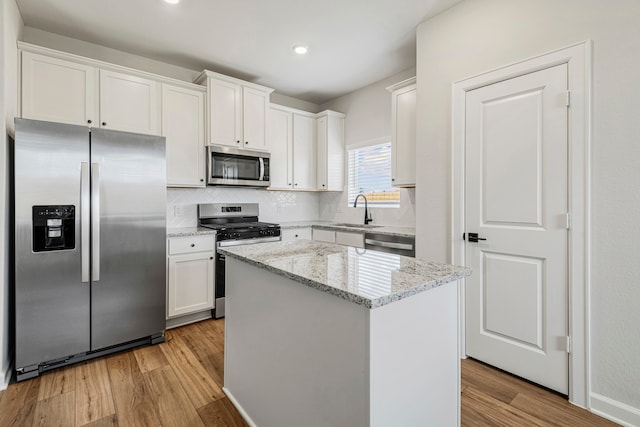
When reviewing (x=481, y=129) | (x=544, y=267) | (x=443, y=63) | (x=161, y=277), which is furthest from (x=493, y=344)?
(x=161, y=277)

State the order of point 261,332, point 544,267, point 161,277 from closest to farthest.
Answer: point 261,332 → point 544,267 → point 161,277

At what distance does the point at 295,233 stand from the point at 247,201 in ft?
2.53

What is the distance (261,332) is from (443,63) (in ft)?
7.81

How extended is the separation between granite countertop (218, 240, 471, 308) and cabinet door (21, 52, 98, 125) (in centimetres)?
205

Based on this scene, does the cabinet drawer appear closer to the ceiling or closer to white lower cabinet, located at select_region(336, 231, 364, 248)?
white lower cabinet, located at select_region(336, 231, 364, 248)

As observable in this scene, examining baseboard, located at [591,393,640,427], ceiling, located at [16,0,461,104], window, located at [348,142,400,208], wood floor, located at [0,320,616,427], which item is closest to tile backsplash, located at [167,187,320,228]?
window, located at [348,142,400,208]

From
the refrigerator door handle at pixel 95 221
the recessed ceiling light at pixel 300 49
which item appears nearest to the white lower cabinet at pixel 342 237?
the recessed ceiling light at pixel 300 49

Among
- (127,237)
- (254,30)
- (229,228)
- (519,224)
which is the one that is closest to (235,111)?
(254,30)

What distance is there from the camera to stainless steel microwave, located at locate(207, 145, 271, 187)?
3336 mm

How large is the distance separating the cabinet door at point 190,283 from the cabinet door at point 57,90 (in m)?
1.48

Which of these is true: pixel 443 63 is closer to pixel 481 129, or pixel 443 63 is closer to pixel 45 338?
pixel 481 129

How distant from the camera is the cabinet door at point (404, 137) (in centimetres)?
300

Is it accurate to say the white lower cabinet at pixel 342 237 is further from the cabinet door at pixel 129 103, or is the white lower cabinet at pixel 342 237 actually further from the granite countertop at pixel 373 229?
the cabinet door at pixel 129 103

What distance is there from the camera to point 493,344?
2.22 meters
